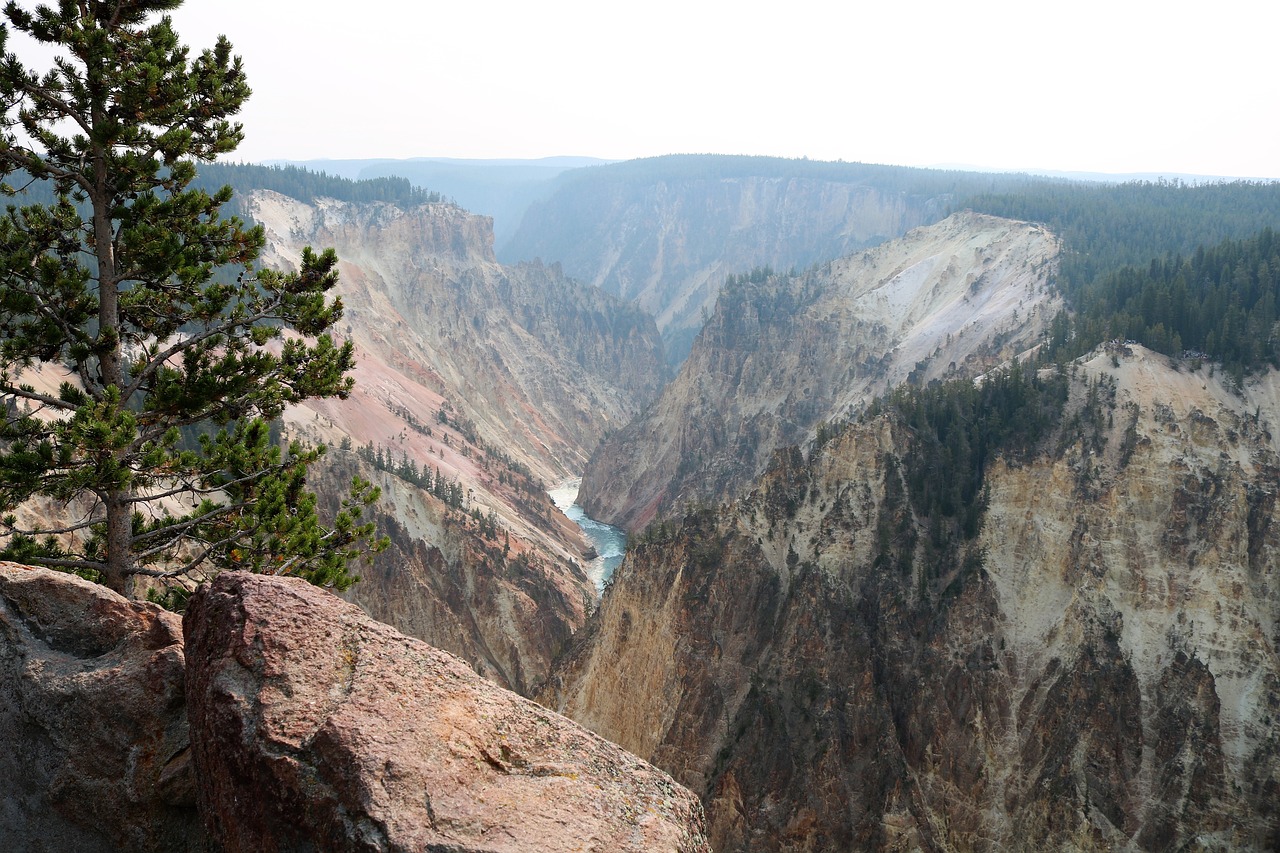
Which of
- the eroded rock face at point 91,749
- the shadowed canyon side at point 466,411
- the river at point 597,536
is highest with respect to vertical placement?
the eroded rock face at point 91,749

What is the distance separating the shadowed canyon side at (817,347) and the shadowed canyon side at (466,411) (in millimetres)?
12844

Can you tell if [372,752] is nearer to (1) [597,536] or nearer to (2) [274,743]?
(2) [274,743]

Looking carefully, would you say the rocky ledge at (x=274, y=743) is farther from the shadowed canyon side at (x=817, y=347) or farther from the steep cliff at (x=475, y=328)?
the steep cliff at (x=475, y=328)

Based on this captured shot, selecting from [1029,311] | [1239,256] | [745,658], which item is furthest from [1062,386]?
[1029,311]

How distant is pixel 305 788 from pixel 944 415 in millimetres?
43412

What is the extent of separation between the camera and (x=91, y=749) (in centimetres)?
893

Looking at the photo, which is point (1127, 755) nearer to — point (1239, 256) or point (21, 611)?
point (21, 611)

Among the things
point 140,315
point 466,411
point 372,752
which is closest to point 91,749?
point 372,752

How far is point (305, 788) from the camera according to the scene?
291 inches

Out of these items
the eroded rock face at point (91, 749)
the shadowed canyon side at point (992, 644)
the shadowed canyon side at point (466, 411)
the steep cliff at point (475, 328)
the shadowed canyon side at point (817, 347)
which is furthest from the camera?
the steep cliff at point (475, 328)

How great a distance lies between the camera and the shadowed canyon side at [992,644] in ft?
107

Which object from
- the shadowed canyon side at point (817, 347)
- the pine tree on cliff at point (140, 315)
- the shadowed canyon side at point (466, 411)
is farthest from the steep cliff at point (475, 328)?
the pine tree on cliff at point (140, 315)

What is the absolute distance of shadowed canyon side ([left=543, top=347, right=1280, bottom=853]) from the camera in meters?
32.8

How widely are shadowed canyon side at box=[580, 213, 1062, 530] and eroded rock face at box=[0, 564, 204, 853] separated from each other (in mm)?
71146
